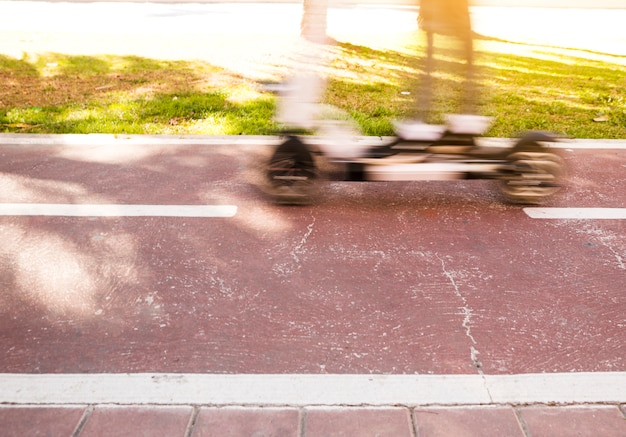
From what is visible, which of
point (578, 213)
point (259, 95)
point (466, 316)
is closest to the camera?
point (466, 316)

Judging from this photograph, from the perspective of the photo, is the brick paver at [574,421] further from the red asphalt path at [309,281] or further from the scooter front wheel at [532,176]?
the scooter front wheel at [532,176]

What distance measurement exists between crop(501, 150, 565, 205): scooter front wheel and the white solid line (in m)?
1.74

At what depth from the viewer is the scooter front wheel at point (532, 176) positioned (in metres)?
4.02

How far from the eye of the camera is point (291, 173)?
13.1 ft

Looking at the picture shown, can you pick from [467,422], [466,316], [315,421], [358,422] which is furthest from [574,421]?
[315,421]

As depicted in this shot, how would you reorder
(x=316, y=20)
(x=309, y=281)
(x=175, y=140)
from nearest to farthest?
(x=309, y=281) → (x=316, y=20) → (x=175, y=140)

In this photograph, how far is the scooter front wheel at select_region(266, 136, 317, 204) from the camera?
12.7 ft

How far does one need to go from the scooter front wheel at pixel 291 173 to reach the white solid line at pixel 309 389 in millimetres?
1700

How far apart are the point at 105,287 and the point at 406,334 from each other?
5.44 ft

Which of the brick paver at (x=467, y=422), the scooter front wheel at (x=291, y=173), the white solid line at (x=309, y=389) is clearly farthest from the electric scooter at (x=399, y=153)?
the brick paver at (x=467, y=422)

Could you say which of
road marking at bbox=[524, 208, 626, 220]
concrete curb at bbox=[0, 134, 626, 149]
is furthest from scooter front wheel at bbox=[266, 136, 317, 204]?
road marking at bbox=[524, 208, 626, 220]

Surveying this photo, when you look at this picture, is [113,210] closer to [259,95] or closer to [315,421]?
[315,421]

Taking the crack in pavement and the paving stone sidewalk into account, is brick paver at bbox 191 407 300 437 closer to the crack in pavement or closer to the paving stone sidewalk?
the paving stone sidewalk

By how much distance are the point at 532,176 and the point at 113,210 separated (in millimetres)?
2919
